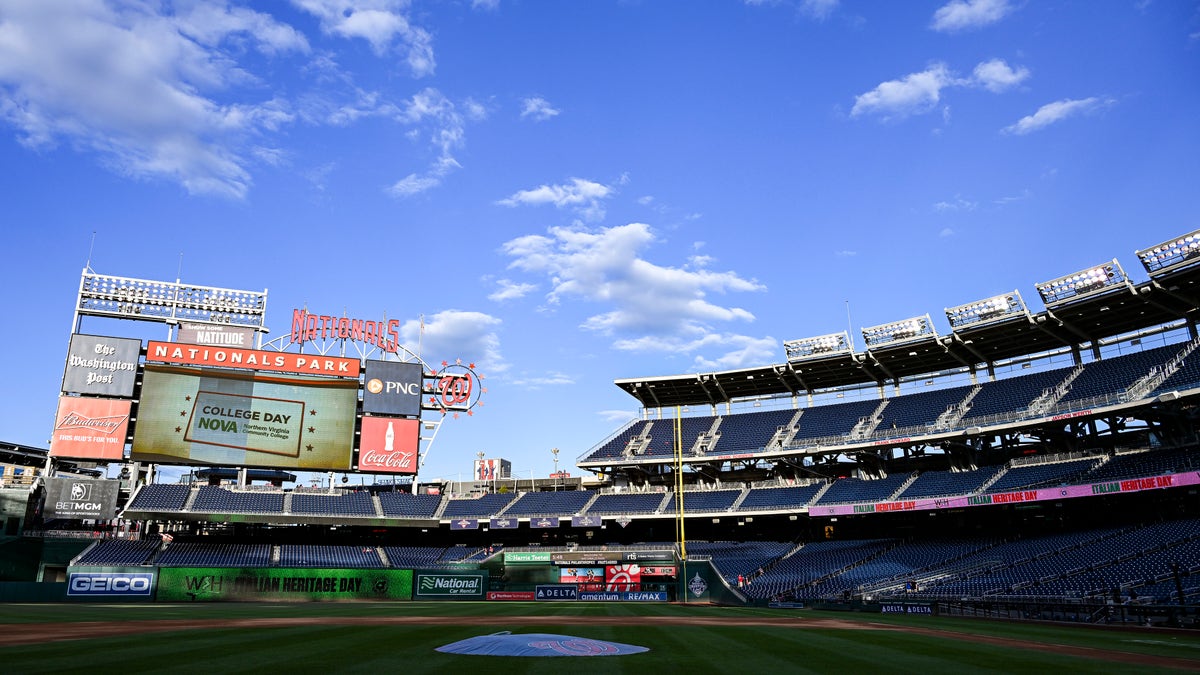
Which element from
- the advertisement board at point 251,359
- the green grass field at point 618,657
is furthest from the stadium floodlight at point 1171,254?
the advertisement board at point 251,359

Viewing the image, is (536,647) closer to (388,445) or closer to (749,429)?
(388,445)

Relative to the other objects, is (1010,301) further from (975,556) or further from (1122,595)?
(1122,595)

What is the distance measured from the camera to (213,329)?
52344 millimetres

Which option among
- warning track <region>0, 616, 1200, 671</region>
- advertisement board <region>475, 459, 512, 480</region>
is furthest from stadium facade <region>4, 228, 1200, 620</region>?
warning track <region>0, 616, 1200, 671</region>

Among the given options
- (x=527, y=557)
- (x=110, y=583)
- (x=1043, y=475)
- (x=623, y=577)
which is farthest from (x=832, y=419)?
(x=110, y=583)

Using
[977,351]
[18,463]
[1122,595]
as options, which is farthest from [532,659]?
[18,463]

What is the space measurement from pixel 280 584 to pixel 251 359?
16.3 metres

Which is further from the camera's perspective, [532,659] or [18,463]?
[18,463]

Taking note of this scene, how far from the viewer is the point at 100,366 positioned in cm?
4881

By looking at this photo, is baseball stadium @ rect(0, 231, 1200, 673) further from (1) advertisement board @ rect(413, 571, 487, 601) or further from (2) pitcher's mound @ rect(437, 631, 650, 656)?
(2) pitcher's mound @ rect(437, 631, 650, 656)

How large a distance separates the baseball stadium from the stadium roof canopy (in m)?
0.22

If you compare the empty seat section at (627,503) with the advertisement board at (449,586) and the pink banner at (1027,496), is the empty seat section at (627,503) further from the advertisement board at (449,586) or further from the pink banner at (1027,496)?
the pink banner at (1027,496)

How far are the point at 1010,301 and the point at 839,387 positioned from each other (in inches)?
626

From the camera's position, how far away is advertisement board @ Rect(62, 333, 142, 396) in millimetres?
48125
